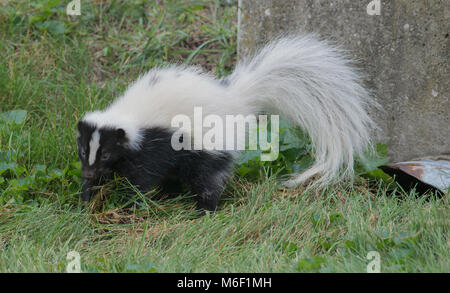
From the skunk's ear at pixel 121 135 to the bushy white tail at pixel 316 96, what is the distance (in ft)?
3.72

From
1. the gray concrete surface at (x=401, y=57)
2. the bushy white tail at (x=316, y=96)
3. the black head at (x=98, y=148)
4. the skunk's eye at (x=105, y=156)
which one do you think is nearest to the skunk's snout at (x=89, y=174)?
the black head at (x=98, y=148)

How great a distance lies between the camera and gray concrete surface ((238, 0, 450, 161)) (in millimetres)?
5781

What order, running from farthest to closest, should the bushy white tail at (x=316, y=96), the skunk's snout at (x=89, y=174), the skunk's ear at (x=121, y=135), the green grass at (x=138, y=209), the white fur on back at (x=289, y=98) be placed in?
the bushy white tail at (x=316, y=96)
the white fur on back at (x=289, y=98)
the skunk's ear at (x=121, y=135)
the skunk's snout at (x=89, y=174)
the green grass at (x=138, y=209)

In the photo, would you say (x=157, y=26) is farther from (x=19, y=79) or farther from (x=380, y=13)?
(x=380, y=13)

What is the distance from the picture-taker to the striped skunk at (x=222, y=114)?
539 cm

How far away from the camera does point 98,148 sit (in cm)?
524

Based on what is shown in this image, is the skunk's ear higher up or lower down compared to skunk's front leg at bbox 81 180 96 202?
higher up

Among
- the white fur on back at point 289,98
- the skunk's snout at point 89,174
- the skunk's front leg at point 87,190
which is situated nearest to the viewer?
the skunk's snout at point 89,174

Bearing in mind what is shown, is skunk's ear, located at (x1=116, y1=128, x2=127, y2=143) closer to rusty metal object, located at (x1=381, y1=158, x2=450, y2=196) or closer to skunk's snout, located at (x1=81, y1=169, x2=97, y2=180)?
skunk's snout, located at (x1=81, y1=169, x2=97, y2=180)

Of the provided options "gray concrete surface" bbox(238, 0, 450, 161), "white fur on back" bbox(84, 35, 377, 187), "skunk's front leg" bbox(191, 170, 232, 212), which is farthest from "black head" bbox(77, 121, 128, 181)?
"gray concrete surface" bbox(238, 0, 450, 161)

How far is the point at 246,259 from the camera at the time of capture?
14.4 ft

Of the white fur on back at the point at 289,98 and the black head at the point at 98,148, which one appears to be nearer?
the black head at the point at 98,148

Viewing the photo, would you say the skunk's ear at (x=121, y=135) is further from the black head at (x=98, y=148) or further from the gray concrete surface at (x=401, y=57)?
the gray concrete surface at (x=401, y=57)

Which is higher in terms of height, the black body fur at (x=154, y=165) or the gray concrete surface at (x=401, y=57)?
the gray concrete surface at (x=401, y=57)
